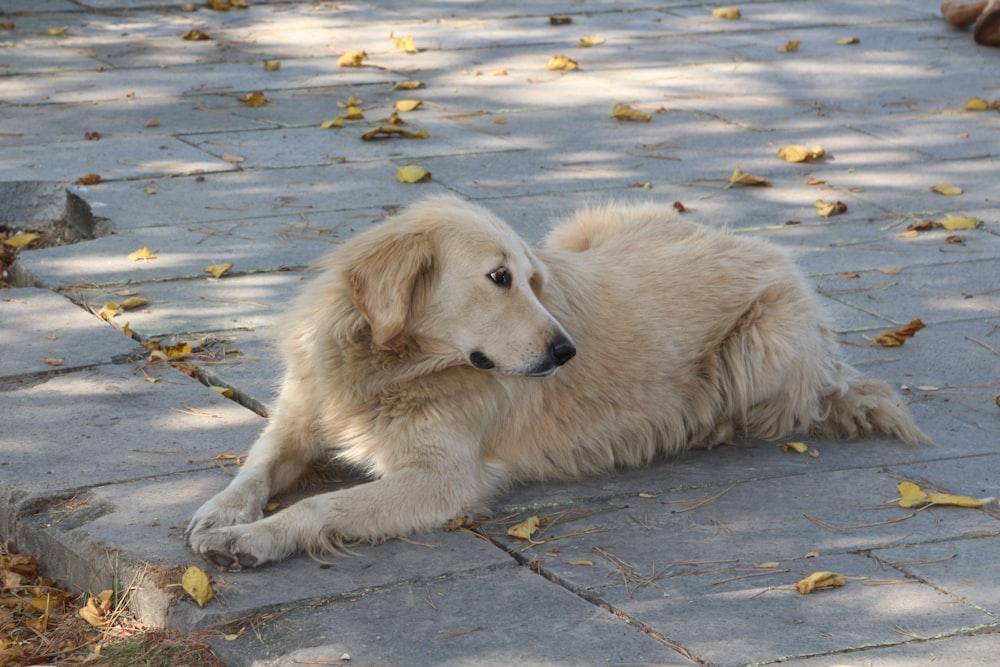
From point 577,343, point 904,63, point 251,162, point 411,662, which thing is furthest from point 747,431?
point 904,63

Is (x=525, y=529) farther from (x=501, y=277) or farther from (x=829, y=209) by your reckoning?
(x=829, y=209)

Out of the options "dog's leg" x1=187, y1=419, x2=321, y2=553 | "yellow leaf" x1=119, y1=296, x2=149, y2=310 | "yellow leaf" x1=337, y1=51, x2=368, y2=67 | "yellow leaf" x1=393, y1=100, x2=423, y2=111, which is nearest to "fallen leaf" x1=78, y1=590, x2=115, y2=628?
"dog's leg" x1=187, y1=419, x2=321, y2=553

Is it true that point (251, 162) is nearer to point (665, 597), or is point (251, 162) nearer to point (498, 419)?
point (498, 419)

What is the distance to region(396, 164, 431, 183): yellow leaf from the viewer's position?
8.47 metres

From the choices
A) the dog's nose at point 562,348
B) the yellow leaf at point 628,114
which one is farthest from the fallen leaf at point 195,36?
the dog's nose at point 562,348

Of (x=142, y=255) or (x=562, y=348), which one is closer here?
(x=562, y=348)

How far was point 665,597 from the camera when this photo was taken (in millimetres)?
4047

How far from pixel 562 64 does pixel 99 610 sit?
8.26 metres

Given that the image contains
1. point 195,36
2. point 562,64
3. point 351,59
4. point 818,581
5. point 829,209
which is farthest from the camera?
point 195,36

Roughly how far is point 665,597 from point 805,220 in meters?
4.51

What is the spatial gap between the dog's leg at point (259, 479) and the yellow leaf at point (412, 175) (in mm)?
3731

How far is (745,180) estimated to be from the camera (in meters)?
8.67

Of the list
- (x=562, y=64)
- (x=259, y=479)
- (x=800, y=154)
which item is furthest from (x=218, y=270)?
(x=562, y=64)

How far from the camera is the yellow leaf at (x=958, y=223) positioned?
26.0 ft
